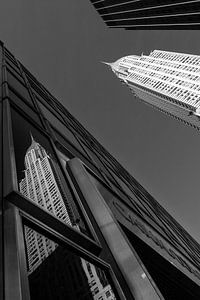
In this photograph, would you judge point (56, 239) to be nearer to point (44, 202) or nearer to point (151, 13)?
point (44, 202)

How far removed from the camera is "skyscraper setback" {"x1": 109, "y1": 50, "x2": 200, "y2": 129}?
13162 centimetres

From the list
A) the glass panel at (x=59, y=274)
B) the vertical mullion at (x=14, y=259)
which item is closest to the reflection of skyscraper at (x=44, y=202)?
the glass panel at (x=59, y=274)

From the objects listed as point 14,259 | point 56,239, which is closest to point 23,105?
point 56,239

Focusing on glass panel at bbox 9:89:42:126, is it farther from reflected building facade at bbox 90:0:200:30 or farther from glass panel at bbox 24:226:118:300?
reflected building facade at bbox 90:0:200:30

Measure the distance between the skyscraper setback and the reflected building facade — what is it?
62.4 m

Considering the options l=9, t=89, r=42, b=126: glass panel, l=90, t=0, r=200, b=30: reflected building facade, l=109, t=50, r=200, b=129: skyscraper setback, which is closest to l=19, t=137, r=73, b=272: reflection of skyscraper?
l=9, t=89, r=42, b=126: glass panel

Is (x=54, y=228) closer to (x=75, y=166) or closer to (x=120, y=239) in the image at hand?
(x=120, y=239)

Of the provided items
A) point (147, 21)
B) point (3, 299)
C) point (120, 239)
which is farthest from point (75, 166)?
point (147, 21)

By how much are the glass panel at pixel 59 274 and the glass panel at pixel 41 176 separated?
25.8 inches

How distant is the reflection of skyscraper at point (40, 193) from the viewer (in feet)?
10.00

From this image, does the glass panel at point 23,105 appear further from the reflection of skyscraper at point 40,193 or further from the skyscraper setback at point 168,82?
the skyscraper setback at point 168,82

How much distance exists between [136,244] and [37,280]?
12.1 ft

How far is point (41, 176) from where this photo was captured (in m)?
5.03

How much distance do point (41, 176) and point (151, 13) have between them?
189 feet
